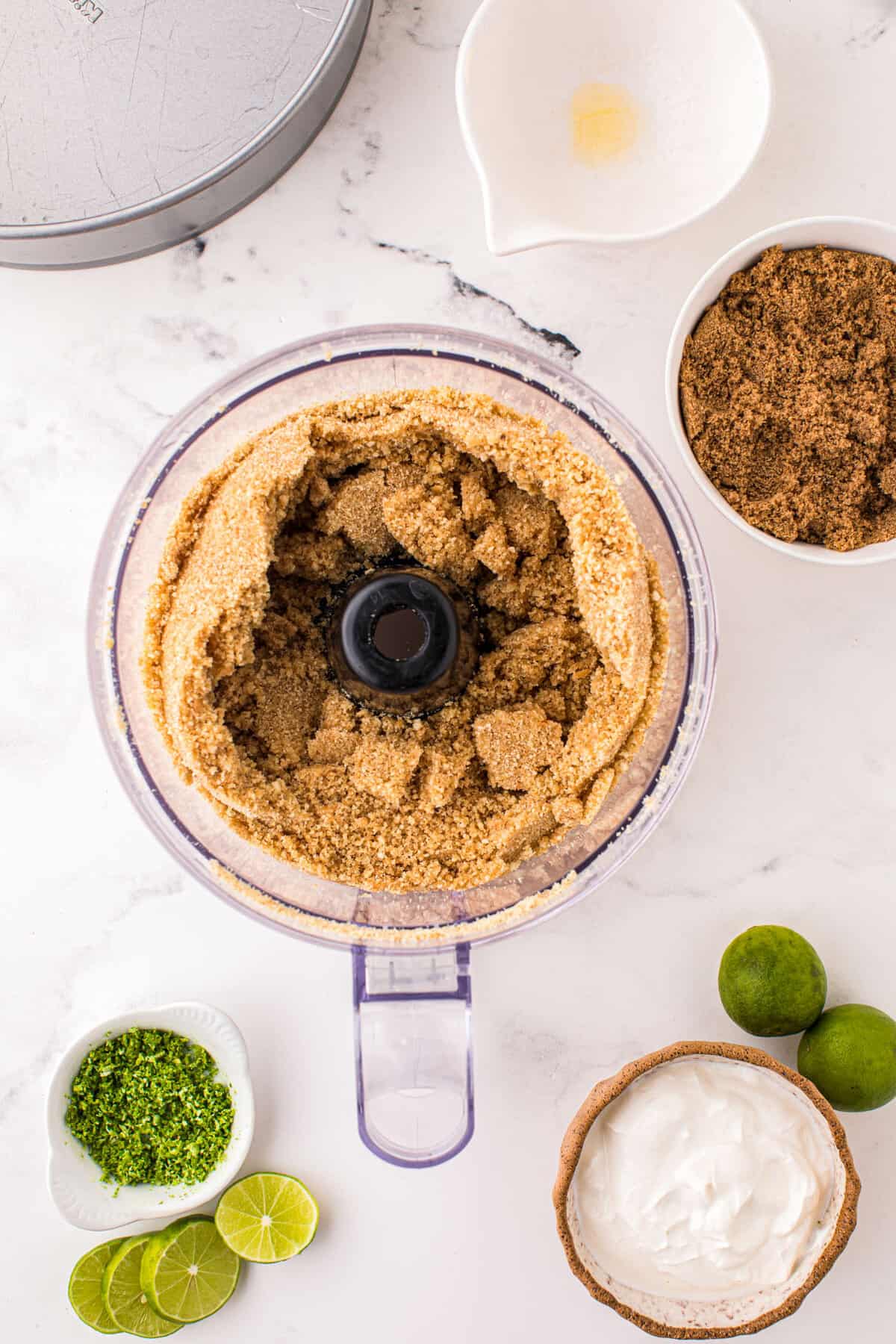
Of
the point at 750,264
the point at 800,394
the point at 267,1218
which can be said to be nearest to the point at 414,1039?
the point at 267,1218

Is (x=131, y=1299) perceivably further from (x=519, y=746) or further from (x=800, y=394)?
(x=800, y=394)

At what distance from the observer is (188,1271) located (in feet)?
5.22

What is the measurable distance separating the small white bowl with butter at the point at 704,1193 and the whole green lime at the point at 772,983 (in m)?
0.08

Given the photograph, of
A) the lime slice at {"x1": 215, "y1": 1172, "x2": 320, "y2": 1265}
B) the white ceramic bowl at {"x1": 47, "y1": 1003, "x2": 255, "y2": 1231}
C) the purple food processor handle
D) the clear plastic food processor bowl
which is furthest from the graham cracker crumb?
the lime slice at {"x1": 215, "y1": 1172, "x2": 320, "y2": 1265}

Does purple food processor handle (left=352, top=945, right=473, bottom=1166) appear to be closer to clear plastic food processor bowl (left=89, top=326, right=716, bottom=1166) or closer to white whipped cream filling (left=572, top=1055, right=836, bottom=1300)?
clear plastic food processor bowl (left=89, top=326, right=716, bottom=1166)

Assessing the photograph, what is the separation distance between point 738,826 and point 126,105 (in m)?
1.35

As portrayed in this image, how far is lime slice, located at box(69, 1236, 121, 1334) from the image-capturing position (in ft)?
5.28

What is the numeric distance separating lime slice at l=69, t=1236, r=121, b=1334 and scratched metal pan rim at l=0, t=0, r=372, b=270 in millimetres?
1514

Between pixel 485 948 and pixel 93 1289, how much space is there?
81cm

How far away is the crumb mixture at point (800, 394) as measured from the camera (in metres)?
1.42

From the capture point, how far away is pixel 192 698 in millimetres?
1180

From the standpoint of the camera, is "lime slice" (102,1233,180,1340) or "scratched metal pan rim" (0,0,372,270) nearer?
"scratched metal pan rim" (0,0,372,270)

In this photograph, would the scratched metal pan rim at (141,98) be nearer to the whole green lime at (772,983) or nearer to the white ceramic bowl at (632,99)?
the white ceramic bowl at (632,99)

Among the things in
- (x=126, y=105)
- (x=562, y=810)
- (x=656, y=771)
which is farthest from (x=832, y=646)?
(x=126, y=105)
